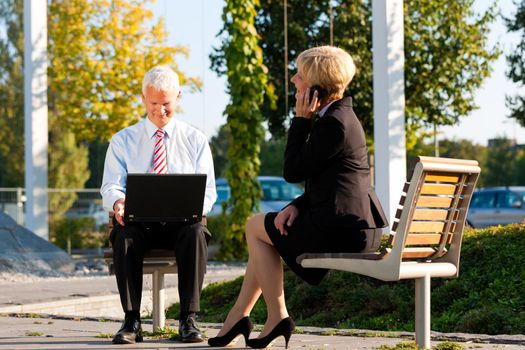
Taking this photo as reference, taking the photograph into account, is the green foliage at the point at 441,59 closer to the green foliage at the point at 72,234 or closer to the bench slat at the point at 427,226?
the green foliage at the point at 72,234

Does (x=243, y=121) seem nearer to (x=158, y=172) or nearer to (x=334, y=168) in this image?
(x=158, y=172)

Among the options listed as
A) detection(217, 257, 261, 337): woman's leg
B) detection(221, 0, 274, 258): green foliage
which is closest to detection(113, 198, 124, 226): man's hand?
detection(217, 257, 261, 337): woman's leg

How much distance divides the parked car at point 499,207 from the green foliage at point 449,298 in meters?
17.4

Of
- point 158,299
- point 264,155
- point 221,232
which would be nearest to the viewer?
point 158,299

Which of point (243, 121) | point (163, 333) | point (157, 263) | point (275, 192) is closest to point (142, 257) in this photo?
point (157, 263)

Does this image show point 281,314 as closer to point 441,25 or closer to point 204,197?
point 204,197

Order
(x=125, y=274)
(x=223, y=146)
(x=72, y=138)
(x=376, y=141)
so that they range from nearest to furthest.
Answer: (x=125, y=274) < (x=376, y=141) < (x=72, y=138) < (x=223, y=146)

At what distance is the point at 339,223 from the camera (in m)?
4.70

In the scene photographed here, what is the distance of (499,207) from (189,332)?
70.9ft

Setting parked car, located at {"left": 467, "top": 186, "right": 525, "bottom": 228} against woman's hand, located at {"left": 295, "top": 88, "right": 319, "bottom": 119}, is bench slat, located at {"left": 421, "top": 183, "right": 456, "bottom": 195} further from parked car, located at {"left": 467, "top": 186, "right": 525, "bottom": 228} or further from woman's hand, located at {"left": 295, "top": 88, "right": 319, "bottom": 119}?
parked car, located at {"left": 467, "top": 186, "right": 525, "bottom": 228}

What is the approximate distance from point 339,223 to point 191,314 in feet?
3.58

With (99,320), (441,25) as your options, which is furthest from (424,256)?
(441,25)

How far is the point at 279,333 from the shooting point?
4.93 metres

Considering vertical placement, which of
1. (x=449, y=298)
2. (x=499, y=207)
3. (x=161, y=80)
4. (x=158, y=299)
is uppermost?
(x=161, y=80)
